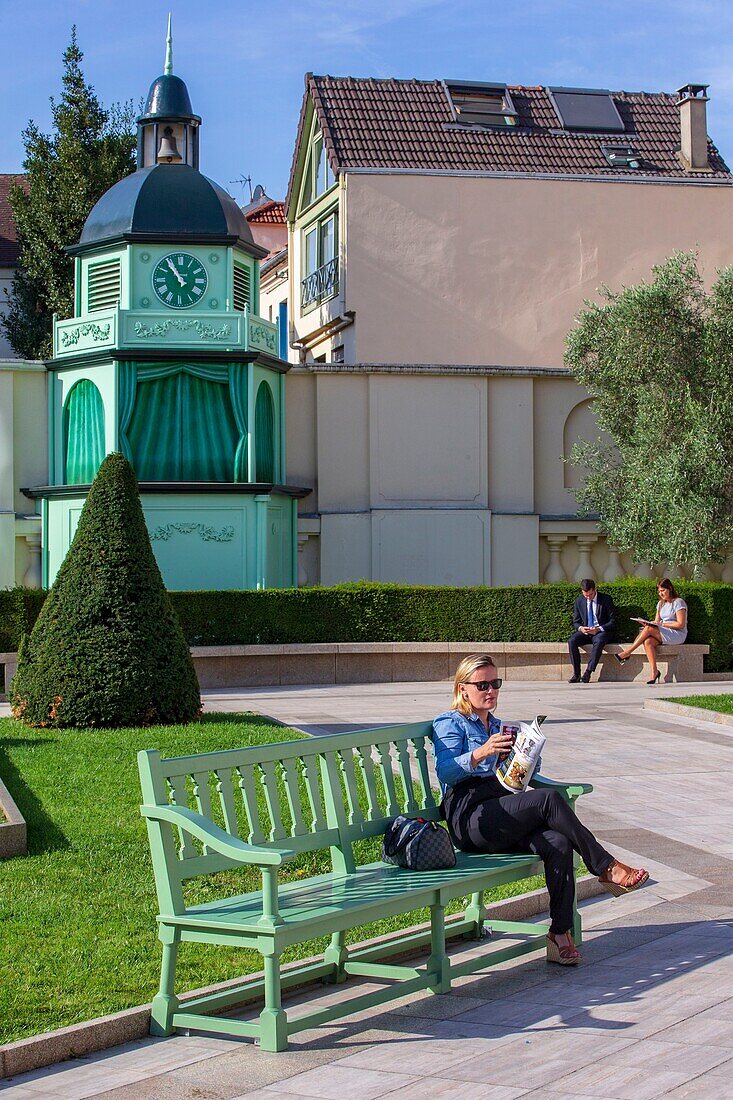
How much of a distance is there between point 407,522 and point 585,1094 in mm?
21127

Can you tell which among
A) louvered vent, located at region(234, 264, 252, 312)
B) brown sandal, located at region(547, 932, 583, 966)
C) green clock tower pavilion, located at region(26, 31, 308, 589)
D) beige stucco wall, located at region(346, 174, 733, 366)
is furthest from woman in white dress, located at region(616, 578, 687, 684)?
brown sandal, located at region(547, 932, 583, 966)

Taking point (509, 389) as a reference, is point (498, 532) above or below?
below

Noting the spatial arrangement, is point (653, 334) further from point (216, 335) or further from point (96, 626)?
point (96, 626)

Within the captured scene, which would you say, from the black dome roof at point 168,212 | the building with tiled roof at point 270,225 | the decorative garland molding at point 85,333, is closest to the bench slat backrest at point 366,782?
the decorative garland molding at point 85,333

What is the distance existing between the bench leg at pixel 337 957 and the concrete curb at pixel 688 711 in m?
10.2

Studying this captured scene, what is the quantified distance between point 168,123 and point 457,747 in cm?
2139

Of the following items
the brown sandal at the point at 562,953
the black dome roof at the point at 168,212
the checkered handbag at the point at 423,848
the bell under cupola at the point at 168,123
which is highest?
the bell under cupola at the point at 168,123

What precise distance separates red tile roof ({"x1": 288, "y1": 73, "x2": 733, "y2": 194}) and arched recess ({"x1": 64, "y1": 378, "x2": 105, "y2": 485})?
1099 cm

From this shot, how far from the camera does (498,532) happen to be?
26312mm

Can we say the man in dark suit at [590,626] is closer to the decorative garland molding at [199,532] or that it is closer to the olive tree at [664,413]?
the olive tree at [664,413]

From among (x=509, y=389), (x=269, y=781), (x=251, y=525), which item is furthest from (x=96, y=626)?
(x=509, y=389)

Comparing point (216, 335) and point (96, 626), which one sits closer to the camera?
point (96, 626)

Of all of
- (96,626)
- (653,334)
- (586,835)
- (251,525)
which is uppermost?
(653,334)

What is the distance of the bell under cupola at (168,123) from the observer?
85.8 feet
